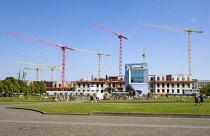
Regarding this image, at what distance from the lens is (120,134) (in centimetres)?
1109

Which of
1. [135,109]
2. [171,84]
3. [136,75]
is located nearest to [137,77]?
[136,75]

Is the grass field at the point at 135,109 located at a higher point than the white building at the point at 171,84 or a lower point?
lower

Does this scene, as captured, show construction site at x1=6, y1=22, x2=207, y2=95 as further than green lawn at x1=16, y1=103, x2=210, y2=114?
Yes

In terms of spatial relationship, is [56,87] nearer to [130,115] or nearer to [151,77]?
[151,77]

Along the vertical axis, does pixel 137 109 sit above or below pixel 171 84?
below

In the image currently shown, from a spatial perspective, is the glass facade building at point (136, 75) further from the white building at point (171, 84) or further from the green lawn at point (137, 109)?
the green lawn at point (137, 109)

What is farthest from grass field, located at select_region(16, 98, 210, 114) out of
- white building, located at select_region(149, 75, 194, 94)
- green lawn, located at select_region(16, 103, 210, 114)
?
white building, located at select_region(149, 75, 194, 94)

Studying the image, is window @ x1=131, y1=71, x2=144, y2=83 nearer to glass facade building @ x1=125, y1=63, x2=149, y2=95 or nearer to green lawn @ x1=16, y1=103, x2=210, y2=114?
glass facade building @ x1=125, y1=63, x2=149, y2=95

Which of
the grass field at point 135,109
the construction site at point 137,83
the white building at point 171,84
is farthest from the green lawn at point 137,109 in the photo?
the white building at point 171,84

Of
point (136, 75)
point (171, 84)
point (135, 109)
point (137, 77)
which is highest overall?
point (136, 75)

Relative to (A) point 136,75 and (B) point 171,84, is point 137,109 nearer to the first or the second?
(A) point 136,75

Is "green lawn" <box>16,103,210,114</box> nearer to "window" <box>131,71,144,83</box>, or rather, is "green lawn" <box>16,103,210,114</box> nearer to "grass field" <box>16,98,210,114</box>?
"grass field" <box>16,98,210,114</box>

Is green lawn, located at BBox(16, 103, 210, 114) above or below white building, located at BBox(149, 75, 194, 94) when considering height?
below

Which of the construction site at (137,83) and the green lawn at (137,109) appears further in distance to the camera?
the construction site at (137,83)
